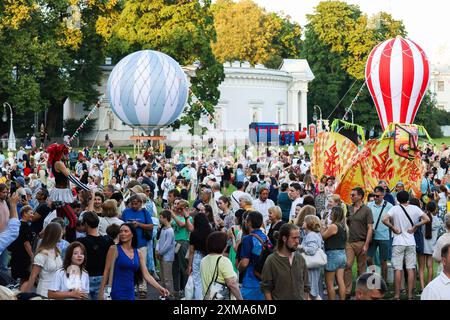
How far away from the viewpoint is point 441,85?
393ft

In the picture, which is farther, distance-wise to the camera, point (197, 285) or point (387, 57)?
point (387, 57)

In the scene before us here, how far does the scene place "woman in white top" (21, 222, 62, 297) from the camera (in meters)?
8.75

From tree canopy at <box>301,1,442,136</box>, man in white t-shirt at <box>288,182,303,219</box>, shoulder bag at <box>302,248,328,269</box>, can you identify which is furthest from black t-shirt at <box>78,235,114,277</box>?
tree canopy at <box>301,1,442,136</box>

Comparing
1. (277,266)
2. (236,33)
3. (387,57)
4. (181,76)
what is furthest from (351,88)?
(277,266)

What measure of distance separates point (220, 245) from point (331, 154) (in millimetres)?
12958

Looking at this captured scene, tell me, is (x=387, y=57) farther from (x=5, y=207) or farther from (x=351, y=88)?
(x=351, y=88)

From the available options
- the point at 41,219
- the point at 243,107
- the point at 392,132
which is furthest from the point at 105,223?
the point at 243,107

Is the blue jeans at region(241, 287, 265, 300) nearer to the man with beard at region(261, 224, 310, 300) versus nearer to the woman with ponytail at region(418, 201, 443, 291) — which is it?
the man with beard at region(261, 224, 310, 300)

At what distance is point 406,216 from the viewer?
12.5m

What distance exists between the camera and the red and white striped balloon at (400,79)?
98.0ft

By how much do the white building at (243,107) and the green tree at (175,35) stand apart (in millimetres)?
2627

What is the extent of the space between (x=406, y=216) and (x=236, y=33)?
73475 mm

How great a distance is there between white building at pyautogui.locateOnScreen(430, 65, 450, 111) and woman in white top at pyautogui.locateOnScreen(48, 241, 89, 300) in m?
114

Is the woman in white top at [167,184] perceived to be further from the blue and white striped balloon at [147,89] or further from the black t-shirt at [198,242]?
the black t-shirt at [198,242]
